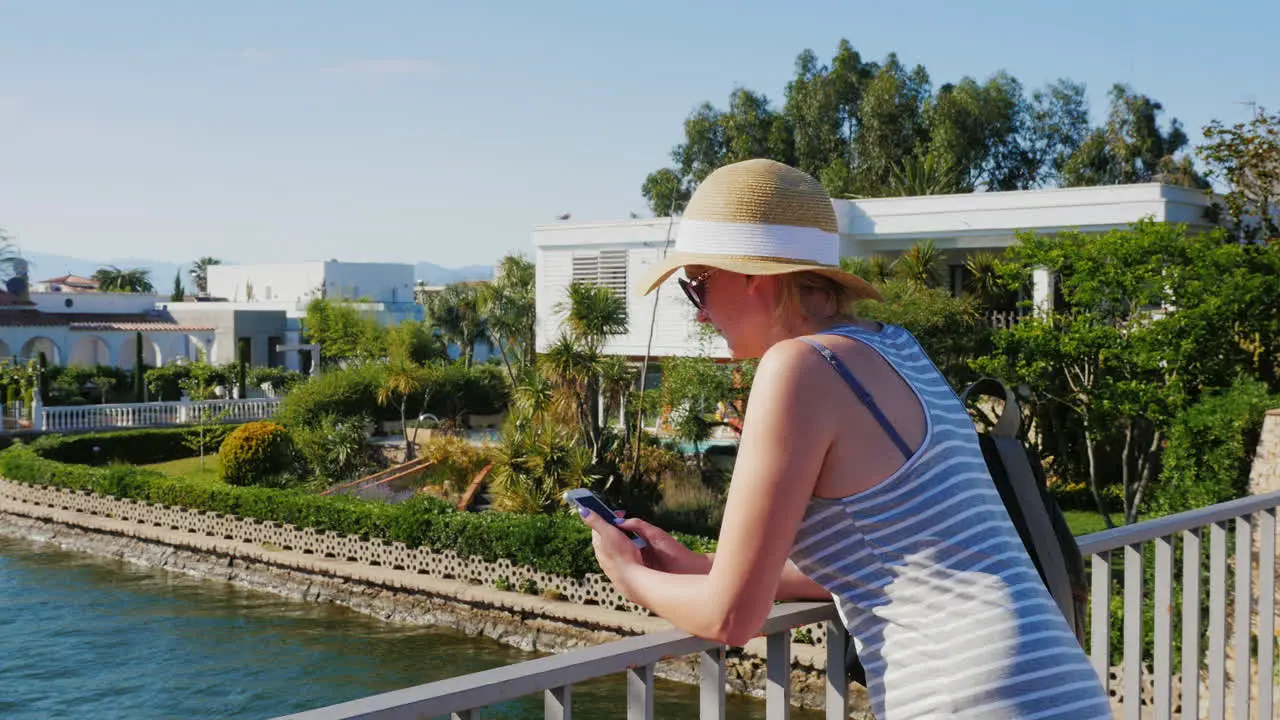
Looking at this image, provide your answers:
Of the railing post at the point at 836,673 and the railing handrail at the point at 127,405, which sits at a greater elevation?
the railing post at the point at 836,673

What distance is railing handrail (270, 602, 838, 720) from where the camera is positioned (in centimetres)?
137

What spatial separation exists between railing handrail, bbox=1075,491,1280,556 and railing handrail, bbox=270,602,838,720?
0.75 m

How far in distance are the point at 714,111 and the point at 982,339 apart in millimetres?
28709

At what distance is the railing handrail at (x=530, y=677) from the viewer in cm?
137

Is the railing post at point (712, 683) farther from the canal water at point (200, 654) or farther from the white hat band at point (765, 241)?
the canal water at point (200, 654)

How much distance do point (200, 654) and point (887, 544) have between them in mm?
14780

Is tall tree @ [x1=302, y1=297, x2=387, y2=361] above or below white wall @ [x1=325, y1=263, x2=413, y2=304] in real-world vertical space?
below

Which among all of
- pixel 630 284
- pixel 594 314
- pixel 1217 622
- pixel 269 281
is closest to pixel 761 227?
pixel 1217 622

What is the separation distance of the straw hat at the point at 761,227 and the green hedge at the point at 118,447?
2630 centimetres

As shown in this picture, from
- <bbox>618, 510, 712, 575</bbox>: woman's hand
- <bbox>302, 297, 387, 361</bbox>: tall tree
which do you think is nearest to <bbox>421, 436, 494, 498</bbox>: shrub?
<bbox>618, 510, 712, 575</bbox>: woman's hand

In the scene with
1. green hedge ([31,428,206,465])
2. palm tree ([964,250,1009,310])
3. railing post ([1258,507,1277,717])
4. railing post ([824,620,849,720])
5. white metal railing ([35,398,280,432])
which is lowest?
green hedge ([31,428,206,465])

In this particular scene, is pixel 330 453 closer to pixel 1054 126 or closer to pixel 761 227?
pixel 761 227

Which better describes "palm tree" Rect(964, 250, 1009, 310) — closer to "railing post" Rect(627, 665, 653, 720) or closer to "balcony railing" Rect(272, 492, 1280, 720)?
"balcony railing" Rect(272, 492, 1280, 720)

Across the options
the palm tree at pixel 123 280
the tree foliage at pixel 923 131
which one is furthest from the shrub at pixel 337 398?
the palm tree at pixel 123 280
